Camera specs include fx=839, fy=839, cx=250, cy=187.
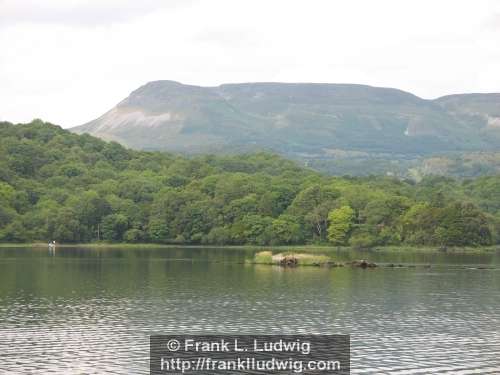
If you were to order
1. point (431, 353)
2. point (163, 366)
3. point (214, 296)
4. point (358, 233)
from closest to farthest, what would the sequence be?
1. point (163, 366)
2. point (431, 353)
3. point (214, 296)
4. point (358, 233)

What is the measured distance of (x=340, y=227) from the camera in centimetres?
19700

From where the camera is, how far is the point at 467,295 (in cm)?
8431

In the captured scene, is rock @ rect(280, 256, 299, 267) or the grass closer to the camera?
rock @ rect(280, 256, 299, 267)

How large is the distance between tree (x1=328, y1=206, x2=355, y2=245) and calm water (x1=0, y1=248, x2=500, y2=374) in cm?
7788

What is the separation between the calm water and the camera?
1907 inches

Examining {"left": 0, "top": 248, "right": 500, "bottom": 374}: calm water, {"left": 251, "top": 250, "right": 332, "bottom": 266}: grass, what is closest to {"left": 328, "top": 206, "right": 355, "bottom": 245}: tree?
{"left": 251, "top": 250, "right": 332, "bottom": 266}: grass

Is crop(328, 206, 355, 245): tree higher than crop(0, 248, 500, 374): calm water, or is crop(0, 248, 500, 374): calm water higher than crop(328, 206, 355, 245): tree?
crop(328, 206, 355, 245): tree

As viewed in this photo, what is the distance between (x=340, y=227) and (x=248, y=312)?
130330 millimetres

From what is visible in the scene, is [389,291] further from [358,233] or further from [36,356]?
[358,233]

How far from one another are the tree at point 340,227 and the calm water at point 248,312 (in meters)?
77.9

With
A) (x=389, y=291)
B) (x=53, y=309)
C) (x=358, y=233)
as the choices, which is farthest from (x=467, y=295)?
(x=358, y=233)

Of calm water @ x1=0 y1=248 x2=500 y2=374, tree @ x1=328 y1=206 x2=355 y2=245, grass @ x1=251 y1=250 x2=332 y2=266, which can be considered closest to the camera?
calm water @ x1=0 y1=248 x2=500 y2=374

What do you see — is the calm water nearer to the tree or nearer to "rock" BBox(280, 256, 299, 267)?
"rock" BBox(280, 256, 299, 267)

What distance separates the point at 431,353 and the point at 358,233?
480ft
